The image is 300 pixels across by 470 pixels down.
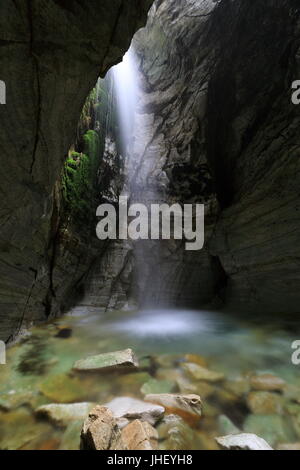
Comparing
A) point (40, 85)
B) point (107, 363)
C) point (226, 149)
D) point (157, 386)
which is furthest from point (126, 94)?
point (157, 386)

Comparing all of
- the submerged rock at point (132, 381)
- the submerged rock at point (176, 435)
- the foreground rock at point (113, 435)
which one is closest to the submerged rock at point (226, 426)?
the submerged rock at point (176, 435)

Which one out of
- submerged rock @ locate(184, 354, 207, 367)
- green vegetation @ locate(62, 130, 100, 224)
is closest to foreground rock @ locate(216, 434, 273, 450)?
submerged rock @ locate(184, 354, 207, 367)

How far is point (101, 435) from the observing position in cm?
186

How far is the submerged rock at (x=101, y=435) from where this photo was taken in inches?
71.5

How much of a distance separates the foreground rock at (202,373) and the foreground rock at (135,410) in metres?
1.02

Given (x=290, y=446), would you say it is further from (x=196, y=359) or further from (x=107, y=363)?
(x=107, y=363)

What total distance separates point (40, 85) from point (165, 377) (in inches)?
176

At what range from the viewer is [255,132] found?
7723 millimetres

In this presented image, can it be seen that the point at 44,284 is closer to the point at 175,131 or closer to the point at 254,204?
the point at 254,204

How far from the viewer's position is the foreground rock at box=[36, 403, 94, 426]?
90.5 inches

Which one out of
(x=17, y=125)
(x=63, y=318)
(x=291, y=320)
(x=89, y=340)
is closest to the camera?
(x=17, y=125)

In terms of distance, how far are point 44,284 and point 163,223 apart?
5.24 meters

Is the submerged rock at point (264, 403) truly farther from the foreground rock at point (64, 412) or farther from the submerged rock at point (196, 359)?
the foreground rock at point (64, 412)
